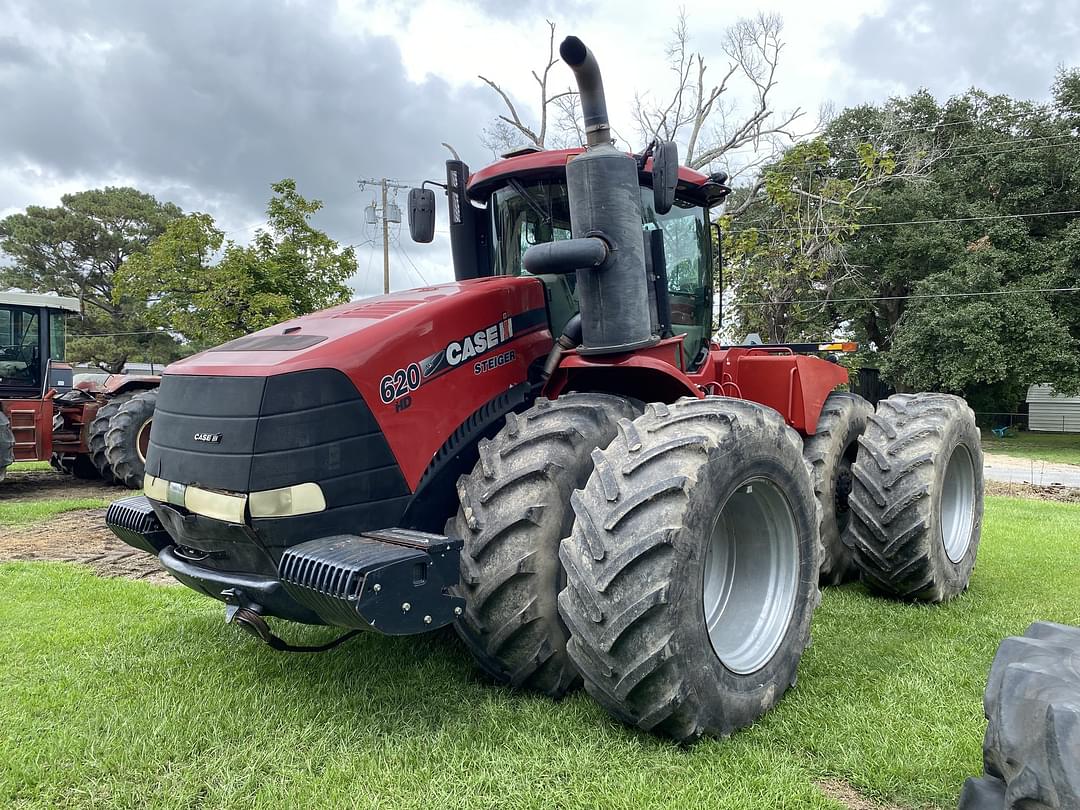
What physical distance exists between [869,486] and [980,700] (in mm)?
1464

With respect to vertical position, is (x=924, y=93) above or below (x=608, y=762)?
above

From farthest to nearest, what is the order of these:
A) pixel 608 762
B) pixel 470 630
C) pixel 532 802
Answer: pixel 470 630
pixel 608 762
pixel 532 802

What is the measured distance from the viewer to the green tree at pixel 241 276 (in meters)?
16.6

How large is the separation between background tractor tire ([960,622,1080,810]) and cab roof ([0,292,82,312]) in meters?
11.1

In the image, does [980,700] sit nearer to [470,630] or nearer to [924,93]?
[470,630]

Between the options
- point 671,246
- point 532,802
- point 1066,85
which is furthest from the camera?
point 1066,85

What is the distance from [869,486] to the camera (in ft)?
14.4

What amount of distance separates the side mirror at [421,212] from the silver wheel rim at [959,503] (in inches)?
147

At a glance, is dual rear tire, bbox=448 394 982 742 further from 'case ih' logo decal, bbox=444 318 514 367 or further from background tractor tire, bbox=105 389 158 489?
background tractor tire, bbox=105 389 158 489

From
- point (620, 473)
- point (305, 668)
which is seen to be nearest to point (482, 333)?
point (620, 473)

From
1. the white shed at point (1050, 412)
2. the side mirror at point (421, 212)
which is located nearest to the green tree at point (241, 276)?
the side mirror at point (421, 212)

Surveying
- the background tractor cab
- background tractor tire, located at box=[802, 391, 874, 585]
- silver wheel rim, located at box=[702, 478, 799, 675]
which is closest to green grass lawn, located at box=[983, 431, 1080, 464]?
background tractor tire, located at box=[802, 391, 874, 585]

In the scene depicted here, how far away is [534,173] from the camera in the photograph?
3836 millimetres

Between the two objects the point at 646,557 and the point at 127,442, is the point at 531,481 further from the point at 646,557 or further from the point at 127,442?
the point at 127,442
